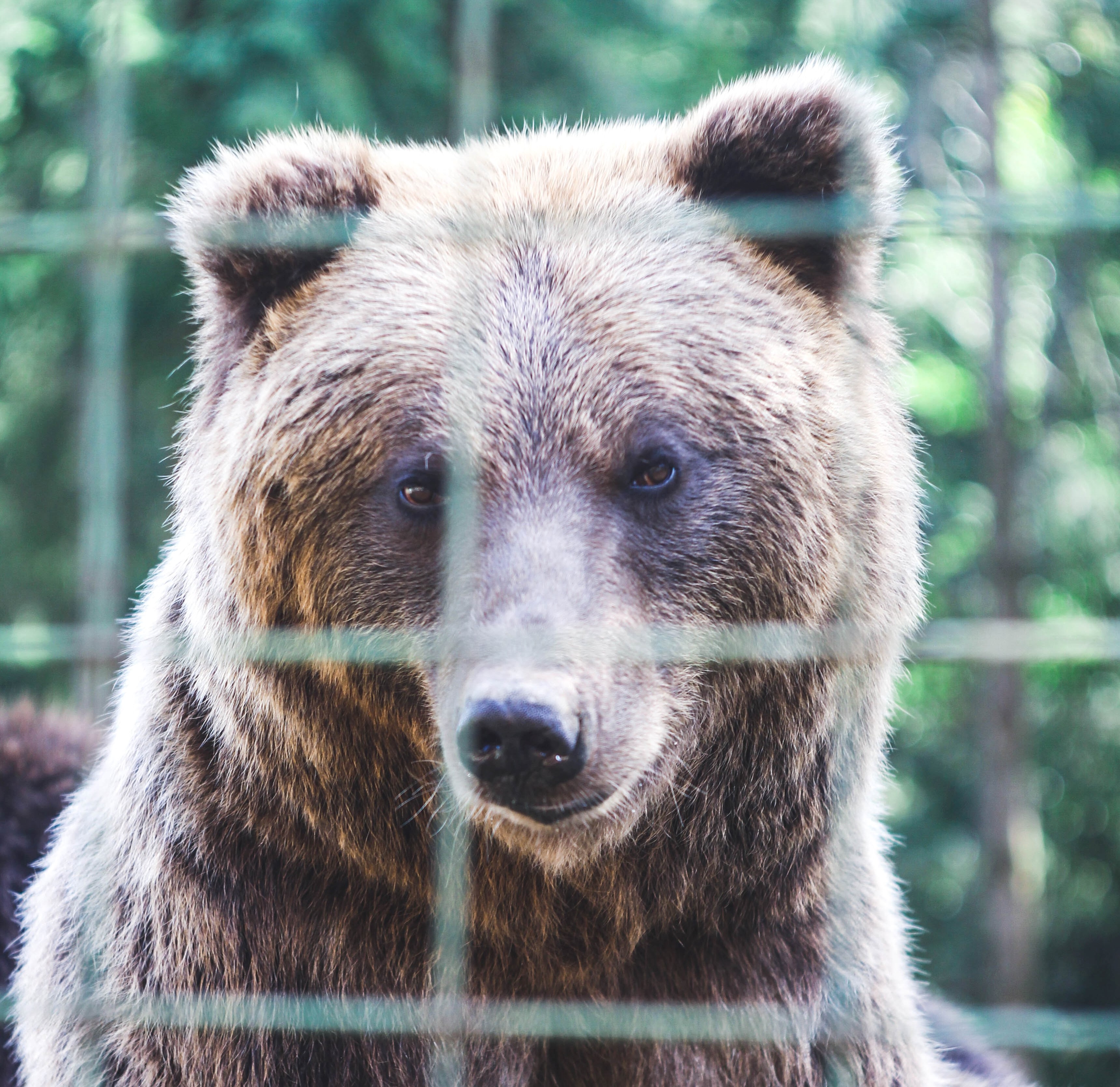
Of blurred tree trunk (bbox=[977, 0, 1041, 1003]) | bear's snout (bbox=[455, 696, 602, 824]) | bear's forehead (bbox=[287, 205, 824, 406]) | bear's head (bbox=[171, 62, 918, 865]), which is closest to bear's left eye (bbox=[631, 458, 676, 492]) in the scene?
bear's head (bbox=[171, 62, 918, 865])

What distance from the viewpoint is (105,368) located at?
2406 millimetres

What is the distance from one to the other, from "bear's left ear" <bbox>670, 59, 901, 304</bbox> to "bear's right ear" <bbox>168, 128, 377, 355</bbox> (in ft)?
1.99

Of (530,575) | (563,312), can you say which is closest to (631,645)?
(530,575)

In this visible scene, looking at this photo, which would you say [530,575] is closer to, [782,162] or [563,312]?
[563,312]

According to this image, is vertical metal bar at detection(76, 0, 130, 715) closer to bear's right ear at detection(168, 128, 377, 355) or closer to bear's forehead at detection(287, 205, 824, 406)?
bear's right ear at detection(168, 128, 377, 355)

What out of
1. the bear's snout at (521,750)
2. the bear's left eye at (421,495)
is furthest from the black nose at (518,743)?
the bear's left eye at (421,495)

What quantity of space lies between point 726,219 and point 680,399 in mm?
421

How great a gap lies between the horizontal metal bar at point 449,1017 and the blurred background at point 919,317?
7.64 feet

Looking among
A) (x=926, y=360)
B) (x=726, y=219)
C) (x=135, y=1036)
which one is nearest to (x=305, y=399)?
(x=726, y=219)

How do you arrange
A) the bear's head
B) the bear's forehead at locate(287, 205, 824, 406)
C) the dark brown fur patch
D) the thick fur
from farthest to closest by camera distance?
the thick fur, the dark brown fur patch, the bear's forehead at locate(287, 205, 824, 406), the bear's head

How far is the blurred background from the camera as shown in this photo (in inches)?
191

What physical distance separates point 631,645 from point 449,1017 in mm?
714

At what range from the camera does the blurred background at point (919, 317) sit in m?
4.86

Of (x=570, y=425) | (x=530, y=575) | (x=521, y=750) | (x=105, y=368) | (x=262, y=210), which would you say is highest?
(x=262, y=210)
